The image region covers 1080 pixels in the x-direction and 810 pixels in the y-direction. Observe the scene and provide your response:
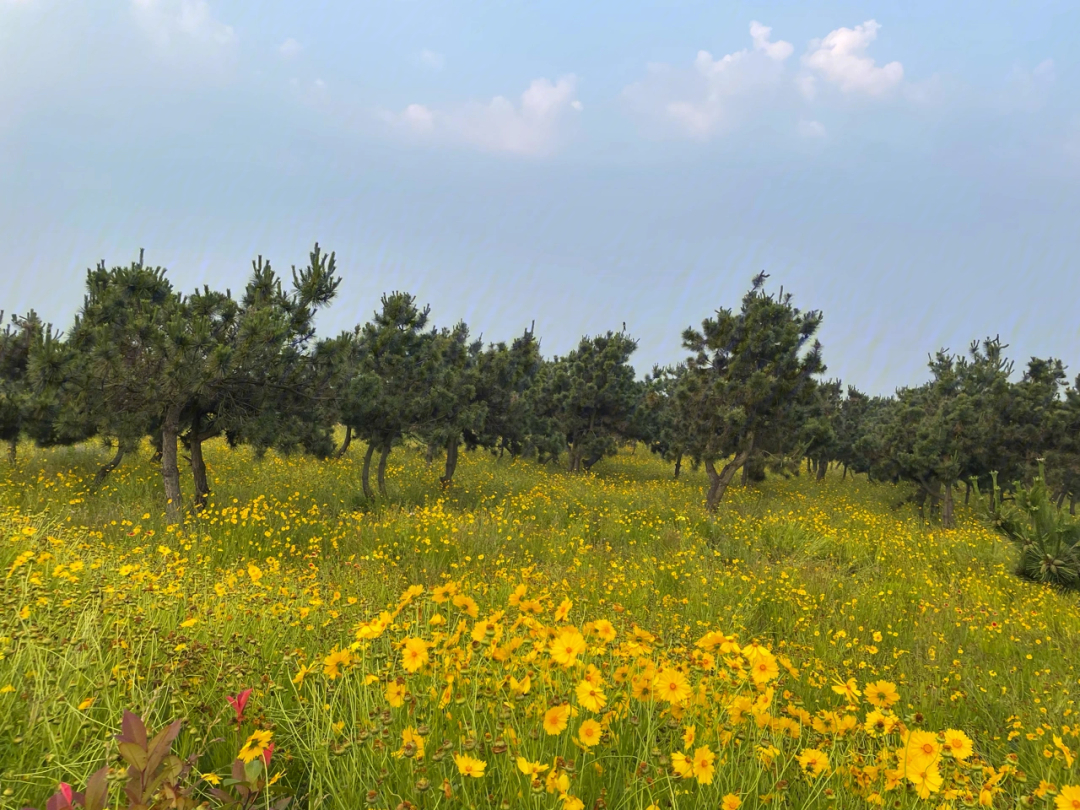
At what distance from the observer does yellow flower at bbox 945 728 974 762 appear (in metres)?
1.72

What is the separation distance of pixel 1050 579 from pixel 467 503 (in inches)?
425

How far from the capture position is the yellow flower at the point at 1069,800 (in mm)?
1588

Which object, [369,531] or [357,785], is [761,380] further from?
[357,785]

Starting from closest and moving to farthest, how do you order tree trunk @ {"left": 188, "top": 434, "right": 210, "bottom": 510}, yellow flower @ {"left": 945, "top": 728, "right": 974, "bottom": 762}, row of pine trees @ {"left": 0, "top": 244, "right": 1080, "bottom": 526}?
yellow flower @ {"left": 945, "top": 728, "right": 974, "bottom": 762} < row of pine trees @ {"left": 0, "top": 244, "right": 1080, "bottom": 526} < tree trunk @ {"left": 188, "top": 434, "right": 210, "bottom": 510}

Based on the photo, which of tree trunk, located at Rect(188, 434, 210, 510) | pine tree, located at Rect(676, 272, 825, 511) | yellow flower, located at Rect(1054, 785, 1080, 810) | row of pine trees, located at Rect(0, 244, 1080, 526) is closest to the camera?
yellow flower, located at Rect(1054, 785, 1080, 810)

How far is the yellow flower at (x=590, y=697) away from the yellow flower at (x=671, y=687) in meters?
0.29

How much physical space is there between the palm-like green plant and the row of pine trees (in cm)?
185

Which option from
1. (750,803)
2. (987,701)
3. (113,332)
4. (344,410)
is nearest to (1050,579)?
(987,701)

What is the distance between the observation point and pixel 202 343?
24.7 ft

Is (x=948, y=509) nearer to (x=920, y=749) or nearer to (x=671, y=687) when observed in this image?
(x=920, y=749)

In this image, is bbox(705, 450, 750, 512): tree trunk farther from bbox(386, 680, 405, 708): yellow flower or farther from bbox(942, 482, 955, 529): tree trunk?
bbox(386, 680, 405, 708): yellow flower

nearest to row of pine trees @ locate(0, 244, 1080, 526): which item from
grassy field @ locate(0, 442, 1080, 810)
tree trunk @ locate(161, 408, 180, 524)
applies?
tree trunk @ locate(161, 408, 180, 524)

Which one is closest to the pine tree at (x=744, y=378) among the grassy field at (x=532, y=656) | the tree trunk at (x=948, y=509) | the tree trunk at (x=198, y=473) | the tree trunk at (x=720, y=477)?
the tree trunk at (x=720, y=477)

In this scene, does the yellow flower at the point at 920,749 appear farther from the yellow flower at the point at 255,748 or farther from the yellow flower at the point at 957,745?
the yellow flower at the point at 255,748
